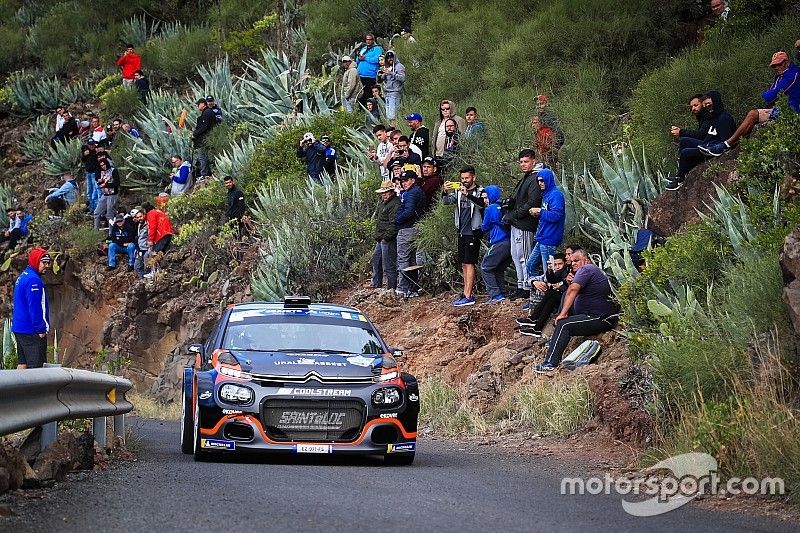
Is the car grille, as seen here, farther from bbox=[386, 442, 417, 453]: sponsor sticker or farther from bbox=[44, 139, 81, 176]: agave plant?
bbox=[44, 139, 81, 176]: agave plant

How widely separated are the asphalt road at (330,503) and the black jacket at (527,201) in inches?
317

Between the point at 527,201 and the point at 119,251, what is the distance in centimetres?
1808

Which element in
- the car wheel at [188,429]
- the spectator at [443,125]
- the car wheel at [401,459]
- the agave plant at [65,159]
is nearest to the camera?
the car wheel at [401,459]

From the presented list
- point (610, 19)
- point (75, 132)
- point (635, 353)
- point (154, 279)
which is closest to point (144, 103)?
point (75, 132)

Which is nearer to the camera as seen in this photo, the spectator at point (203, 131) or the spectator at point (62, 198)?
the spectator at point (203, 131)

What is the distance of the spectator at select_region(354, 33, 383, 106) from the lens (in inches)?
1238

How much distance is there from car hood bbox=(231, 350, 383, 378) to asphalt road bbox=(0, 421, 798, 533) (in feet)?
2.90

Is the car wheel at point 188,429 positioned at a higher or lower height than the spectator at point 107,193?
→ lower

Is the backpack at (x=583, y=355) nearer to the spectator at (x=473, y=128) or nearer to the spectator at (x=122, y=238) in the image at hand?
the spectator at (x=473, y=128)

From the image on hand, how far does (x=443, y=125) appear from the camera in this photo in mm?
24984

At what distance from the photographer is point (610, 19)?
30.5 m

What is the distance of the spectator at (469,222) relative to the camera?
21.2 metres

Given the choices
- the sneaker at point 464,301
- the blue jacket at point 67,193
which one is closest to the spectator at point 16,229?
the blue jacket at point 67,193

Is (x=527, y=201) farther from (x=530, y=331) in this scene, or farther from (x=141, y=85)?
(x=141, y=85)
